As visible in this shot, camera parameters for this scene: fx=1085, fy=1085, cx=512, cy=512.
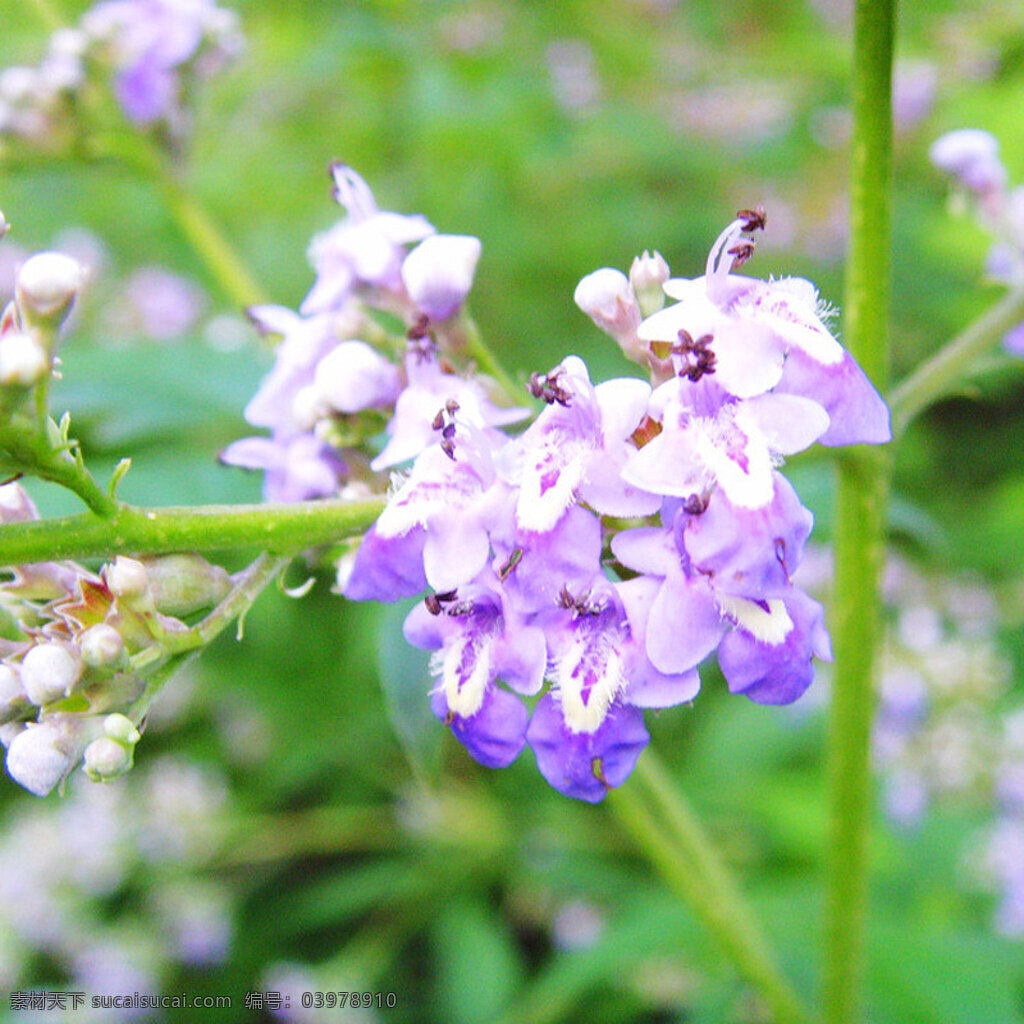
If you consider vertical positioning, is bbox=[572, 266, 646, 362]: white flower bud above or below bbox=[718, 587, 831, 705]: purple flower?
above

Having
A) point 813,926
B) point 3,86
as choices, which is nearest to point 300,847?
point 813,926

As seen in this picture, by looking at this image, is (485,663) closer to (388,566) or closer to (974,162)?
(388,566)

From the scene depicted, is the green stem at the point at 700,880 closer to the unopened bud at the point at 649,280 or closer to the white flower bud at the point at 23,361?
the unopened bud at the point at 649,280

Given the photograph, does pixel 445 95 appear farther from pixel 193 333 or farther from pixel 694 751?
pixel 694 751

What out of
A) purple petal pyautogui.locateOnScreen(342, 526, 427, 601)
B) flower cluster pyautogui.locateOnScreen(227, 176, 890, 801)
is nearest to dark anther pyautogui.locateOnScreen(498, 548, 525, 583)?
flower cluster pyautogui.locateOnScreen(227, 176, 890, 801)

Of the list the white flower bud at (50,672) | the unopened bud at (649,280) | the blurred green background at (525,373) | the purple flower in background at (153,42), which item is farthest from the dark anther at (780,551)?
the purple flower in background at (153,42)

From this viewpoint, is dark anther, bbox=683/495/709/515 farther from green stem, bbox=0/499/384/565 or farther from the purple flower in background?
the purple flower in background
